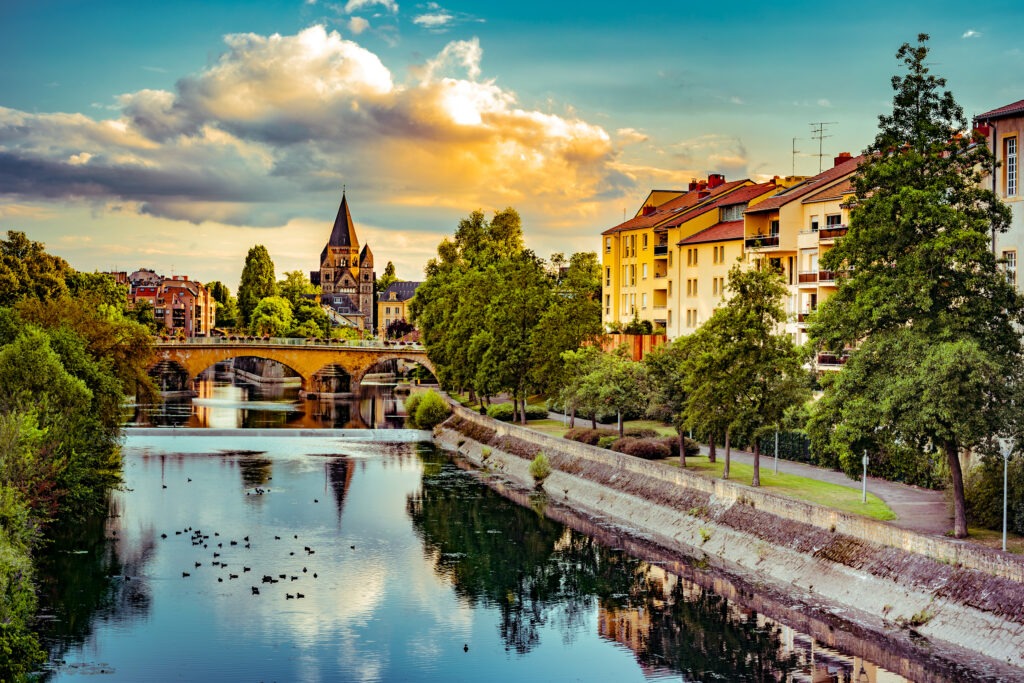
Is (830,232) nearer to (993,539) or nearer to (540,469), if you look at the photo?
(540,469)

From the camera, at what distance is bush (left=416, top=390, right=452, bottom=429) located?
101 metres

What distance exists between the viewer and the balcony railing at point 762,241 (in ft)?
250

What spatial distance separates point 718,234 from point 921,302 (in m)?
45.5

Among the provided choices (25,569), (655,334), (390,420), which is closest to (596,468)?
(655,334)

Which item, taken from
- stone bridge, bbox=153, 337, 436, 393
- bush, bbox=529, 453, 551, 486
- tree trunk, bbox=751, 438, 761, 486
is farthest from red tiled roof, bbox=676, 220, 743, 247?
stone bridge, bbox=153, 337, 436, 393

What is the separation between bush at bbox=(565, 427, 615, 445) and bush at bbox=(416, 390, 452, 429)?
103 feet

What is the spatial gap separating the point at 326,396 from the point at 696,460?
269 feet

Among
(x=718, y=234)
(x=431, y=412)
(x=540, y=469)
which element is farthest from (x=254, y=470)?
(x=718, y=234)

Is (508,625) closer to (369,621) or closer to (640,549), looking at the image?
(369,621)

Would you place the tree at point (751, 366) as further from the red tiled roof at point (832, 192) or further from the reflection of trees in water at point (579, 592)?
the red tiled roof at point (832, 192)

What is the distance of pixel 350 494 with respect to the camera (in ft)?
219

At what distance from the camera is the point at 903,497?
1841 inches

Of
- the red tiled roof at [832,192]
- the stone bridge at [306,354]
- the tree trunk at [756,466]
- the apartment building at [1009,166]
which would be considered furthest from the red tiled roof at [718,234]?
the stone bridge at [306,354]

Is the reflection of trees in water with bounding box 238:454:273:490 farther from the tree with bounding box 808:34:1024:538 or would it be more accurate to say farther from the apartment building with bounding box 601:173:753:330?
the tree with bounding box 808:34:1024:538
